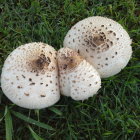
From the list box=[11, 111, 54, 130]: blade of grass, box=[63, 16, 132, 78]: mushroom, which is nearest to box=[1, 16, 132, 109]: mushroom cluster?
box=[63, 16, 132, 78]: mushroom

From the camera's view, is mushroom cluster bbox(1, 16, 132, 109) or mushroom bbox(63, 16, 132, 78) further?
mushroom bbox(63, 16, 132, 78)

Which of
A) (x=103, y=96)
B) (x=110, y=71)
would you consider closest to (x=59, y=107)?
(x=103, y=96)

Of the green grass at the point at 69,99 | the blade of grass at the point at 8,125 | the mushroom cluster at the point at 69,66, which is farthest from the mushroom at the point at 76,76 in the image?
the blade of grass at the point at 8,125

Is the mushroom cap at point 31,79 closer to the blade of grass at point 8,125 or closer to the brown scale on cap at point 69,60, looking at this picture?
the brown scale on cap at point 69,60

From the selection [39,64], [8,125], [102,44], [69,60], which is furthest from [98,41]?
[8,125]

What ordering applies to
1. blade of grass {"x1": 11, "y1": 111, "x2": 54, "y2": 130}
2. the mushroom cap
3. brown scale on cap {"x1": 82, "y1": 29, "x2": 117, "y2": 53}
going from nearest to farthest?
the mushroom cap < brown scale on cap {"x1": 82, "y1": 29, "x2": 117, "y2": 53} < blade of grass {"x1": 11, "y1": 111, "x2": 54, "y2": 130}

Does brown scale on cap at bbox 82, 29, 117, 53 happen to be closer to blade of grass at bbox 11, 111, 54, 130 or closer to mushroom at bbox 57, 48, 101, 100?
mushroom at bbox 57, 48, 101, 100
